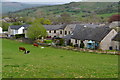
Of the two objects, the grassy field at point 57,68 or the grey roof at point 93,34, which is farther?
the grey roof at point 93,34

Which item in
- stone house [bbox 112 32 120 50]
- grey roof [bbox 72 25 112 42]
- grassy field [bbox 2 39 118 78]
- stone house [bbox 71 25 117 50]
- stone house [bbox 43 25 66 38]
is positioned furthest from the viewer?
stone house [bbox 43 25 66 38]

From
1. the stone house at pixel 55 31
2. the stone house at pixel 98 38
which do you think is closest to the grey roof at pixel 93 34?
the stone house at pixel 98 38

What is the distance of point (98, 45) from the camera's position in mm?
45156

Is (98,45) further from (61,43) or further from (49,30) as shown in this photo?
(49,30)

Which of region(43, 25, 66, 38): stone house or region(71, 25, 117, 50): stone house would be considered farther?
region(43, 25, 66, 38): stone house

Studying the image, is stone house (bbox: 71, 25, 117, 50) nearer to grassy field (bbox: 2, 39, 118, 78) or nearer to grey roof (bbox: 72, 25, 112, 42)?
grey roof (bbox: 72, 25, 112, 42)

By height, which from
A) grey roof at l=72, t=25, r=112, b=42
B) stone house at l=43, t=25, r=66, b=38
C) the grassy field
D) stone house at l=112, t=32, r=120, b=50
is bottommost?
the grassy field

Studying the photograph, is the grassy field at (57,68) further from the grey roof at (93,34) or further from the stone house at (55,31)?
the stone house at (55,31)

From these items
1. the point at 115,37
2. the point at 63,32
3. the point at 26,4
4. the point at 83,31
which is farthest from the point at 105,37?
the point at 26,4

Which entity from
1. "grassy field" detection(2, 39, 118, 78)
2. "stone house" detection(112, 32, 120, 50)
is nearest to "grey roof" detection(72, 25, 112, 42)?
"stone house" detection(112, 32, 120, 50)

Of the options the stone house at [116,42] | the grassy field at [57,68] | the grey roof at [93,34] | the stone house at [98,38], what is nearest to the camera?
the grassy field at [57,68]

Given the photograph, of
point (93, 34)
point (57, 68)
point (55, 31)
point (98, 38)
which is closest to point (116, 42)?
point (98, 38)

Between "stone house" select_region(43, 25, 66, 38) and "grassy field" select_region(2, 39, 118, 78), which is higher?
"stone house" select_region(43, 25, 66, 38)

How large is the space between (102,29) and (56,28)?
2933 cm
